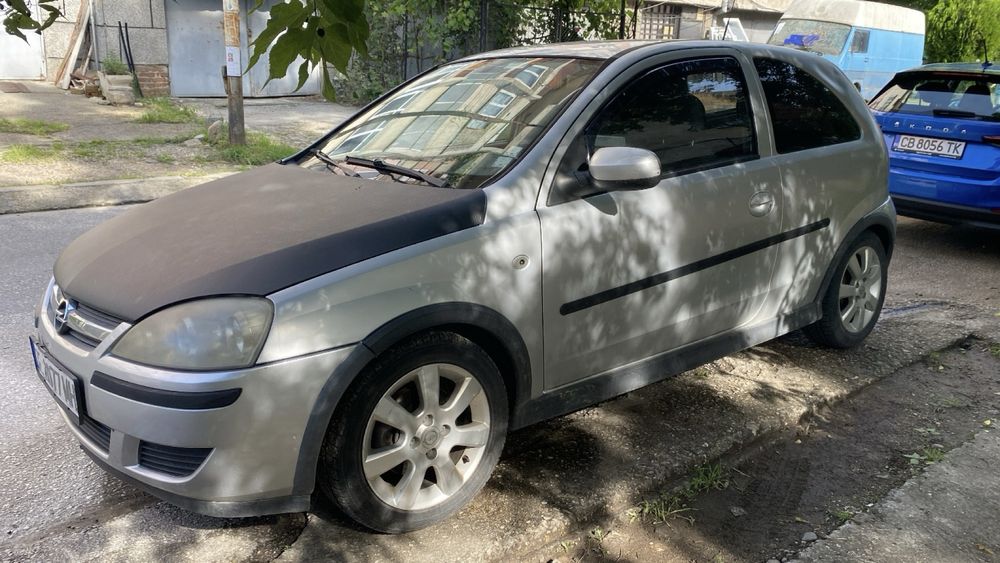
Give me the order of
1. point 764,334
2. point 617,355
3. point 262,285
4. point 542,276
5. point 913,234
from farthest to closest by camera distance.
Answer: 1. point 913,234
2. point 764,334
3. point 617,355
4. point 542,276
5. point 262,285

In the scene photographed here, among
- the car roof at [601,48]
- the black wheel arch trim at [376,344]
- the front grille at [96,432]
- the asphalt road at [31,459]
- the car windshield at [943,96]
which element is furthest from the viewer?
the car windshield at [943,96]

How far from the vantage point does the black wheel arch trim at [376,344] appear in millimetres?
2498

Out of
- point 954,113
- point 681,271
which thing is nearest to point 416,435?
point 681,271

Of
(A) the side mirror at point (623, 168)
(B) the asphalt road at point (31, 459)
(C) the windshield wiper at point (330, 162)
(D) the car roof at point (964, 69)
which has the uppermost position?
(D) the car roof at point (964, 69)

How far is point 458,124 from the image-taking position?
11.4 ft

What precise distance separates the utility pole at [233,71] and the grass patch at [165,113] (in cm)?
252

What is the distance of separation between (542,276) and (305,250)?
856mm

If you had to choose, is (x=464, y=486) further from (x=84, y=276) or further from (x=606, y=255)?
(x=84, y=276)

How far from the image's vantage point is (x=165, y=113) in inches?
520

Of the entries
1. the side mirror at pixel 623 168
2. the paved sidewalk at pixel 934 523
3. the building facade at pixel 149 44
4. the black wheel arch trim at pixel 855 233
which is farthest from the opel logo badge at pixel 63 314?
the building facade at pixel 149 44

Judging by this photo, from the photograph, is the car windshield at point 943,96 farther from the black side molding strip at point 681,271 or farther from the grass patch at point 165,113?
the grass patch at point 165,113

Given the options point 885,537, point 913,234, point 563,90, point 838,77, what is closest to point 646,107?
point 563,90

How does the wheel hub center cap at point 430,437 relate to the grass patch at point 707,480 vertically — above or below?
above

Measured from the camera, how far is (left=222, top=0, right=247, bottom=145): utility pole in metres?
9.59
